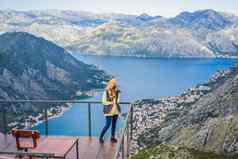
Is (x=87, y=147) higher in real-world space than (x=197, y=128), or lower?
higher

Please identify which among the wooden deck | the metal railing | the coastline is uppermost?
the metal railing

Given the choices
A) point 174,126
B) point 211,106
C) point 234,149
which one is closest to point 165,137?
point 174,126

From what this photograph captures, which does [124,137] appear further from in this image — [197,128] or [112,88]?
[197,128]

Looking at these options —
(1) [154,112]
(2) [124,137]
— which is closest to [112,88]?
(2) [124,137]

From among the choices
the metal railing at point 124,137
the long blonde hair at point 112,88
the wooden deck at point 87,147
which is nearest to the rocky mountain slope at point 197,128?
the wooden deck at point 87,147

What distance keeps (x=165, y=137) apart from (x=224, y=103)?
23.8 m

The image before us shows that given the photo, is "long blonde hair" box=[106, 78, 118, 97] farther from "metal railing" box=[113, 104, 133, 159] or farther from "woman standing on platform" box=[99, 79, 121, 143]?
"metal railing" box=[113, 104, 133, 159]

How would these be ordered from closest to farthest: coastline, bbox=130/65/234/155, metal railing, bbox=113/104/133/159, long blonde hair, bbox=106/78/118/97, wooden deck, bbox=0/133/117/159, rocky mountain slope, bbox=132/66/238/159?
1. metal railing, bbox=113/104/133/159
2. wooden deck, bbox=0/133/117/159
3. long blonde hair, bbox=106/78/118/97
4. rocky mountain slope, bbox=132/66/238/159
5. coastline, bbox=130/65/234/155

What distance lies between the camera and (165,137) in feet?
422

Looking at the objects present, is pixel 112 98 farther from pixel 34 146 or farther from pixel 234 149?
pixel 234 149

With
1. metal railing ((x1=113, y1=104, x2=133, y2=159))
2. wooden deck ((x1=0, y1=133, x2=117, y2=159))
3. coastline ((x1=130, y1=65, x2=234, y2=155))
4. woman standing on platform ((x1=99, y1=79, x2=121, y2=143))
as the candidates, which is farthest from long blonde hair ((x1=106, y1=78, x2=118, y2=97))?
coastline ((x1=130, y1=65, x2=234, y2=155))

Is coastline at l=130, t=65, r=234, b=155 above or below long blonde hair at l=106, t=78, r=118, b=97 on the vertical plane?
below

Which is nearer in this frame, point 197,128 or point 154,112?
point 197,128

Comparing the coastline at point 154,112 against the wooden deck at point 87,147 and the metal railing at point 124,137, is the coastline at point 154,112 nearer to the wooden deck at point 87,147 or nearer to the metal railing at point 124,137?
the wooden deck at point 87,147
